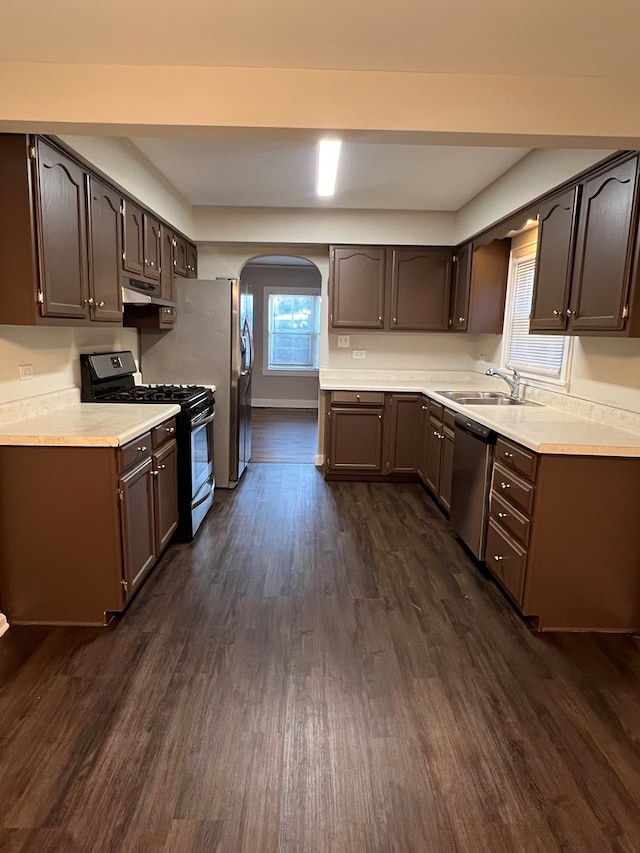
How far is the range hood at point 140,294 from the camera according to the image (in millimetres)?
3227

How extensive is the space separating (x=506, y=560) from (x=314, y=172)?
286cm

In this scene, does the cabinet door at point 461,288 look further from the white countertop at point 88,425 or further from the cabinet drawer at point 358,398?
the white countertop at point 88,425

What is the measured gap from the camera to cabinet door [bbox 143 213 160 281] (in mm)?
3584

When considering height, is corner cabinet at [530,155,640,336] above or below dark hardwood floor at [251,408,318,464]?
above

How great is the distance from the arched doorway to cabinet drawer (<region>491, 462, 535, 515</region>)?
6.08 metres

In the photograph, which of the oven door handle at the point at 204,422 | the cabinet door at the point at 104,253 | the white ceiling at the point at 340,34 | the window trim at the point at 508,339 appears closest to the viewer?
the white ceiling at the point at 340,34

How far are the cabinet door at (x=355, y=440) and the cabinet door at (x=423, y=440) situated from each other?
369 millimetres

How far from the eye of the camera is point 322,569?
3127 mm

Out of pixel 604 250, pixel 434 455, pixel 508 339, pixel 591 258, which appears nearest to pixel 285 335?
pixel 508 339

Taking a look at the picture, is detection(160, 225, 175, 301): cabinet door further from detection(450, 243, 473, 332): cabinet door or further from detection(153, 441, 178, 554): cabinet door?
detection(450, 243, 473, 332): cabinet door

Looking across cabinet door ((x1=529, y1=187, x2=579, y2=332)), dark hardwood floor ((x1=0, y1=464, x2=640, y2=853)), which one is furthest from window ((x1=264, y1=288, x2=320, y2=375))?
dark hardwood floor ((x1=0, y1=464, x2=640, y2=853))

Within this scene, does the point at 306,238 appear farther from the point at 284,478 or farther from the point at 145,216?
the point at 284,478

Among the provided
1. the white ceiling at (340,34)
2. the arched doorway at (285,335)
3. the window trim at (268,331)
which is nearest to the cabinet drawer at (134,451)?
the white ceiling at (340,34)

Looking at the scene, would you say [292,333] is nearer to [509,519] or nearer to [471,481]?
[471,481]
